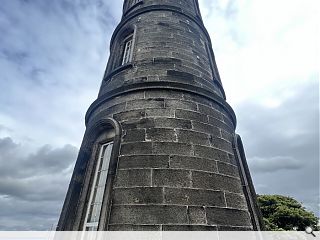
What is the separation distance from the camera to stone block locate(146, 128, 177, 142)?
15.3 ft

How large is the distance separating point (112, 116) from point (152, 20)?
404 cm

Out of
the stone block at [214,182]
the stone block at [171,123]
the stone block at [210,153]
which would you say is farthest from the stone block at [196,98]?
the stone block at [214,182]

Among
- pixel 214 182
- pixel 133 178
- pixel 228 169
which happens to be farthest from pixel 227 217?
pixel 133 178

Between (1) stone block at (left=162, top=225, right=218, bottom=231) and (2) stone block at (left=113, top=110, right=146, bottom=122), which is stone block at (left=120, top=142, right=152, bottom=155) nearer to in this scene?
(2) stone block at (left=113, top=110, right=146, bottom=122)

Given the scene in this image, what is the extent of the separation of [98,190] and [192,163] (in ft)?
7.20

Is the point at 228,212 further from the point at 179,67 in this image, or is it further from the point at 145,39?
the point at 145,39

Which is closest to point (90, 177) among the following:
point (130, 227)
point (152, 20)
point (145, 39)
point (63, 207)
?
point (63, 207)

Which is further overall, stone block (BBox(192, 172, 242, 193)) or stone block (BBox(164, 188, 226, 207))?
stone block (BBox(192, 172, 242, 193))

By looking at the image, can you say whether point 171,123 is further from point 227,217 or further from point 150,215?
point 227,217

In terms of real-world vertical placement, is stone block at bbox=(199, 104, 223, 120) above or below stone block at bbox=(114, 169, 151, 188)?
above

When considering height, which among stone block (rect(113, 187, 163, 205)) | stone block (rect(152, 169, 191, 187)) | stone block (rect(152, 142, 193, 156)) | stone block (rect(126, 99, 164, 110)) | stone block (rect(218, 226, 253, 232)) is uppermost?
stone block (rect(126, 99, 164, 110))

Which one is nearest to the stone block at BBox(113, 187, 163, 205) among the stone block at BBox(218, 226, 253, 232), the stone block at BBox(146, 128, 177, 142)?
the stone block at BBox(146, 128, 177, 142)

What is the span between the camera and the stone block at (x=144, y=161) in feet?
14.1

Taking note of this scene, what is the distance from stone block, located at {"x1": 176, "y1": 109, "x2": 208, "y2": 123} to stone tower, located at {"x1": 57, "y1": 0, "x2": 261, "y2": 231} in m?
0.03
